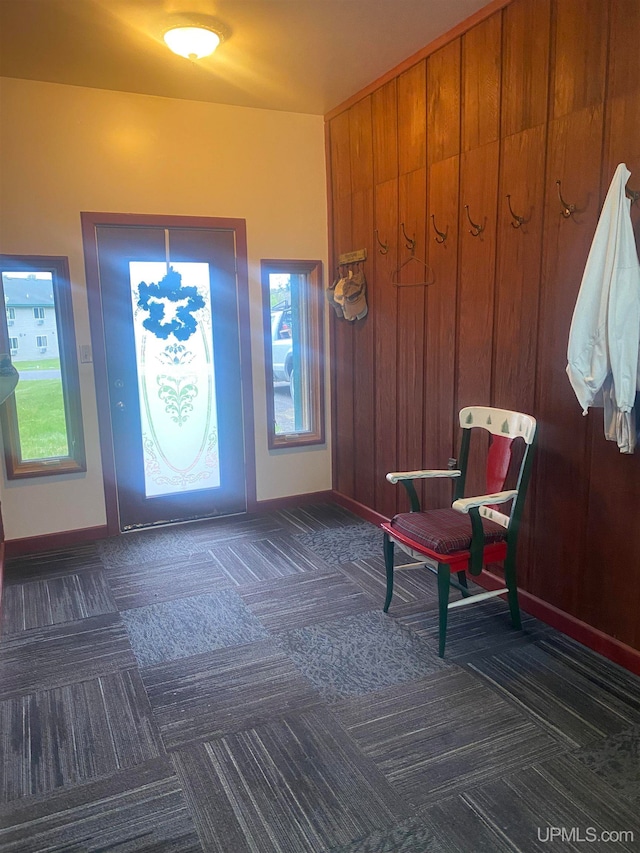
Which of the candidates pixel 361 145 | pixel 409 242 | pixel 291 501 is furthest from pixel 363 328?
pixel 291 501

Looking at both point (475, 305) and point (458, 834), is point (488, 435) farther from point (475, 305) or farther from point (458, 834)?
point (458, 834)

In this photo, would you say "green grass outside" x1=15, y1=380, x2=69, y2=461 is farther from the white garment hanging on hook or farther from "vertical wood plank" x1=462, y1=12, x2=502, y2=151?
the white garment hanging on hook

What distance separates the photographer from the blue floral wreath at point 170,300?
13.2 feet

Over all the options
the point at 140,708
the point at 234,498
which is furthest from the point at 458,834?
the point at 234,498

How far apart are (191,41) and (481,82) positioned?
1.43m

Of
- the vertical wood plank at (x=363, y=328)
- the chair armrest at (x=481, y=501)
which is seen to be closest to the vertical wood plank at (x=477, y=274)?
the chair armrest at (x=481, y=501)

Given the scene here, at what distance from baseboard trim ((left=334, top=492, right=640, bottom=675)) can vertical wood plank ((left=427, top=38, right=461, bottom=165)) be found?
226 centimetres

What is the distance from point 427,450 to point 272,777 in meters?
2.09

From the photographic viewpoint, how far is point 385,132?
368cm

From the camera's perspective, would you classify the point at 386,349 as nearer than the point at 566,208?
No

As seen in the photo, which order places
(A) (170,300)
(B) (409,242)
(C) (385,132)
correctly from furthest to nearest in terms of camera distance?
(A) (170,300)
(C) (385,132)
(B) (409,242)

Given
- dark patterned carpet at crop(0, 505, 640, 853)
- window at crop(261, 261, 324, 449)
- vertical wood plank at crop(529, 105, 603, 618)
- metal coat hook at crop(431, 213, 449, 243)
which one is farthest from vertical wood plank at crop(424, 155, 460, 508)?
window at crop(261, 261, 324, 449)

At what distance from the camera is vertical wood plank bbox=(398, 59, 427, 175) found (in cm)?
334

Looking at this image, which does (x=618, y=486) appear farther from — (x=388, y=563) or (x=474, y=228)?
(x=474, y=228)
